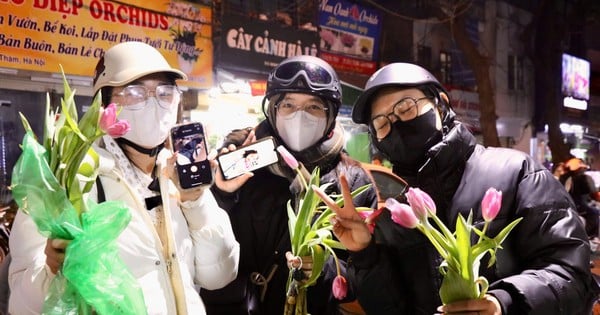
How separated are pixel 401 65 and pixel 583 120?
60.3ft

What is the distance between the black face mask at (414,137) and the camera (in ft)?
5.86

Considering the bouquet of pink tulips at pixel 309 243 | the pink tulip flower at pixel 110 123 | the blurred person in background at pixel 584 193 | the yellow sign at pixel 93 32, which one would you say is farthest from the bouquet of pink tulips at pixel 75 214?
the blurred person in background at pixel 584 193

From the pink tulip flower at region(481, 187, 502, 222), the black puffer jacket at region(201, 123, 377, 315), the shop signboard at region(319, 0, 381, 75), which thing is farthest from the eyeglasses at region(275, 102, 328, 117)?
the shop signboard at region(319, 0, 381, 75)

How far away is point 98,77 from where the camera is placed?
1.86 m

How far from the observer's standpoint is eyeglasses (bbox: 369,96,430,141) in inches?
71.1

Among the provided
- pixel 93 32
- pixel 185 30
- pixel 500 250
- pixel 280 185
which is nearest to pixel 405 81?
pixel 500 250

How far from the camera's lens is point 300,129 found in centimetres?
240

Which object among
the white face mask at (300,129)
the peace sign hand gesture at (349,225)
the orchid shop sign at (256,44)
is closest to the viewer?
the peace sign hand gesture at (349,225)

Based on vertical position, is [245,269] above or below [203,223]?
below

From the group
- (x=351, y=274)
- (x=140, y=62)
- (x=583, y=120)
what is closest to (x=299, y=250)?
(x=351, y=274)

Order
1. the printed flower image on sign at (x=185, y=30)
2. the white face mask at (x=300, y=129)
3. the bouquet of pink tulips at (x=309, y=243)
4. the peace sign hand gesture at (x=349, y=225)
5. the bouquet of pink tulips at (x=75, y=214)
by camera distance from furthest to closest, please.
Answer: the printed flower image on sign at (x=185, y=30) → the white face mask at (x=300, y=129) → the bouquet of pink tulips at (x=309, y=243) → the peace sign hand gesture at (x=349, y=225) → the bouquet of pink tulips at (x=75, y=214)

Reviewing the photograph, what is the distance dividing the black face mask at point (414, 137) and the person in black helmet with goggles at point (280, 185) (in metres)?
0.49

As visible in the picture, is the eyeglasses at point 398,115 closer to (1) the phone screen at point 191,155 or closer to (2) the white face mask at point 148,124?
(1) the phone screen at point 191,155

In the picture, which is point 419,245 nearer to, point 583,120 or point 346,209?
point 346,209
